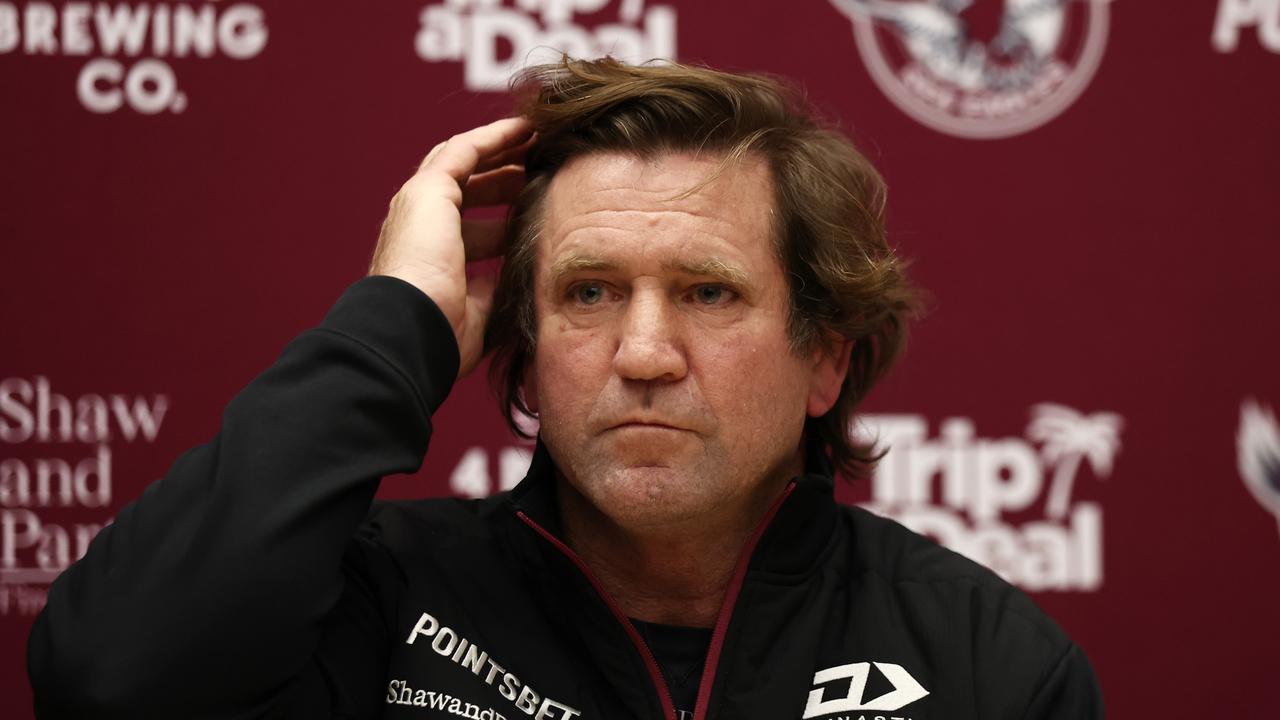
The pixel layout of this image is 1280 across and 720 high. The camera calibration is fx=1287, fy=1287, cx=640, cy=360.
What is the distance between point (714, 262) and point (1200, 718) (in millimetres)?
1477

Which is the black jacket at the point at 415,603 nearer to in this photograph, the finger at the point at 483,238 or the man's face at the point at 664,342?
the man's face at the point at 664,342

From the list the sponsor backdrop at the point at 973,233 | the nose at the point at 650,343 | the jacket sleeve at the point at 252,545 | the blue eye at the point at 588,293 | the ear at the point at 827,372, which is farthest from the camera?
the sponsor backdrop at the point at 973,233

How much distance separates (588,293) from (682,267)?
129 millimetres

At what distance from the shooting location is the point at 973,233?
2.39m

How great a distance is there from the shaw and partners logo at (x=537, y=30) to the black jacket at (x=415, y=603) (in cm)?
97

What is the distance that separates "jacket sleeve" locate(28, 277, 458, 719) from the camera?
124 cm

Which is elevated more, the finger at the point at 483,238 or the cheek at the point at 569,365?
the finger at the point at 483,238

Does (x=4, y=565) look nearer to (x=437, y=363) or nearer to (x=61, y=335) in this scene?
(x=61, y=335)

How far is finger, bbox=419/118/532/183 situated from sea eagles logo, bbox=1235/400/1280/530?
147 cm

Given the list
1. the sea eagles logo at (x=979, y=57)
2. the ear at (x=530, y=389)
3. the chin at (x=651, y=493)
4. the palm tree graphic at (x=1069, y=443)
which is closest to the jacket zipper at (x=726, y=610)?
the chin at (x=651, y=493)

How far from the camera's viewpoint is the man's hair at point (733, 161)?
162cm

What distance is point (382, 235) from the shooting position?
1614 millimetres

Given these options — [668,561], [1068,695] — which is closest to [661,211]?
[668,561]

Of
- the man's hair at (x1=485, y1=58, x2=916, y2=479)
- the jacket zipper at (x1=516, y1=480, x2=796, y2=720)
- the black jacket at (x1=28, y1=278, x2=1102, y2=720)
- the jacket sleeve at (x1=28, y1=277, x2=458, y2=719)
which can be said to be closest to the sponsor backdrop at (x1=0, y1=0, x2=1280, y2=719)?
the man's hair at (x1=485, y1=58, x2=916, y2=479)
